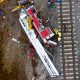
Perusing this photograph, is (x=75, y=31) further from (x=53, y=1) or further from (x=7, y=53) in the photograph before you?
(x=7, y=53)

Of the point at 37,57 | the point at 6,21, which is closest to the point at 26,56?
the point at 37,57

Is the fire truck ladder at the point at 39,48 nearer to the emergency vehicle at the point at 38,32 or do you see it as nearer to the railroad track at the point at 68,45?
the emergency vehicle at the point at 38,32

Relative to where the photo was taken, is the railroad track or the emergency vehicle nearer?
the emergency vehicle

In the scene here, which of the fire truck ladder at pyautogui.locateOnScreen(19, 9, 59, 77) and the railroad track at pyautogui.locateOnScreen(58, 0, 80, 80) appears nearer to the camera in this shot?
the fire truck ladder at pyautogui.locateOnScreen(19, 9, 59, 77)

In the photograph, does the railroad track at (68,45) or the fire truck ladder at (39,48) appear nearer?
the fire truck ladder at (39,48)

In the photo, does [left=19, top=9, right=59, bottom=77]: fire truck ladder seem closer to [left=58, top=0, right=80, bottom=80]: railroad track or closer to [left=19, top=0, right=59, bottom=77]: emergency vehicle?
[left=19, top=0, right=59, bottom=77]: emergency vehicle

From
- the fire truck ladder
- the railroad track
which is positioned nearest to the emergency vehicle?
the fire truck ladder

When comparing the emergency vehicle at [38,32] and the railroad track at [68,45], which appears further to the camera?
the railroad track at [68,45]

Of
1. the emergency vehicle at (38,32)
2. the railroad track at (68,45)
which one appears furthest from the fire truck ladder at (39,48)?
the railroad track at (68,45)
